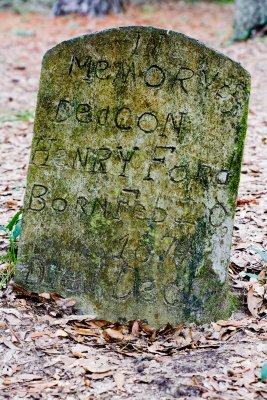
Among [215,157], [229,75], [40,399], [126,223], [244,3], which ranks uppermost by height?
[244,3]

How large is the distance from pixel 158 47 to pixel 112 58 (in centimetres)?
26

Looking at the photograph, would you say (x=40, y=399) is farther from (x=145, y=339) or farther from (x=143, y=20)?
(x=143, y=20)

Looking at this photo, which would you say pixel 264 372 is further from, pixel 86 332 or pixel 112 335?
pixel 86 332

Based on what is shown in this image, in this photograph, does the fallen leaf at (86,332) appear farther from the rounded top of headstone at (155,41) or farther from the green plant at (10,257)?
the rounded top of headstone at (155,41)

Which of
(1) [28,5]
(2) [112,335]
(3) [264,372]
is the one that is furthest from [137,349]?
(1) [28,5]

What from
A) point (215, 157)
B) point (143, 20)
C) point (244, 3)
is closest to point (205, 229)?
point (215, 157)

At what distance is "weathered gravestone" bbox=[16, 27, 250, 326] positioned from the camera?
3.25 meters

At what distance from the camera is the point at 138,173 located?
3359 mm

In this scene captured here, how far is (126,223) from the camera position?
3408mm

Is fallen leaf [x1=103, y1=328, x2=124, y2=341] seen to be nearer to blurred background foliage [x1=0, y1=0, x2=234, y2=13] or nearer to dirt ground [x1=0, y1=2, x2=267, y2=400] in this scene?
dirt ground [x1=0, y1=2, x2=267, y2=400]

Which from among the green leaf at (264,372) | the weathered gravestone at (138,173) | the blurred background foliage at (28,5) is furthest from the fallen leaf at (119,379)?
the blurred background foliage at (28,5)

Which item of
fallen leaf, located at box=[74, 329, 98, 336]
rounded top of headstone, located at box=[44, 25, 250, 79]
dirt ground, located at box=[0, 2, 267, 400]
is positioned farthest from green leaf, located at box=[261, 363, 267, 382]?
rounded top of headstone, located at box=[44, 25, 250, 79]

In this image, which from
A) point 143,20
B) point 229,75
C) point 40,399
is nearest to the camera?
point 40,399

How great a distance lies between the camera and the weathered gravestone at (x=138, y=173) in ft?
10.7
